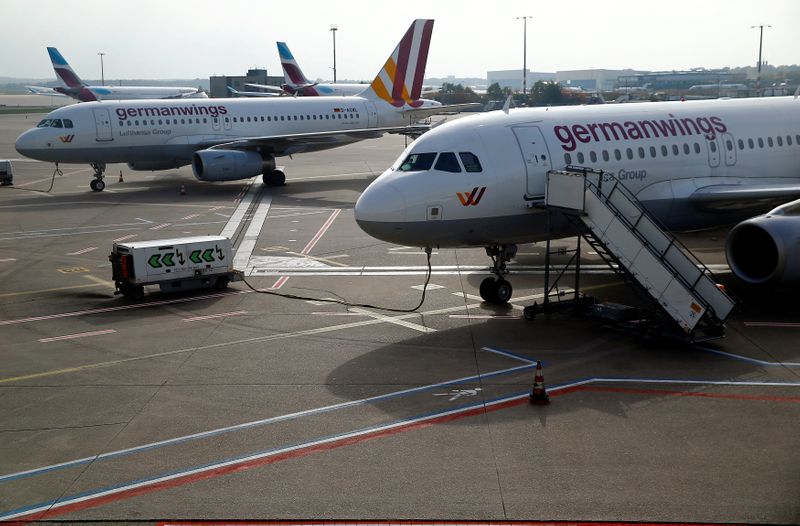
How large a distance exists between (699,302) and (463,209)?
210 inches

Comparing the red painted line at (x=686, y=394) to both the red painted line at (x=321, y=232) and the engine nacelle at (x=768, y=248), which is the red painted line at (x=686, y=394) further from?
the red painted line at (x=321, y=232)

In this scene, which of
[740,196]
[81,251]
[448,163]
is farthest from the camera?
[81,251]

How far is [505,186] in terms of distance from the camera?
20.0m

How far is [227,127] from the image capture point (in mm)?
46812

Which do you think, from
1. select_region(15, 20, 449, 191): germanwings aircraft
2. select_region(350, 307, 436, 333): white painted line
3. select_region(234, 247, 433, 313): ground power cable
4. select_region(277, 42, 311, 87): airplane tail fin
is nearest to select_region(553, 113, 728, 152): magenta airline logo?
select_region(234, 247, 433, 313): ground power cable

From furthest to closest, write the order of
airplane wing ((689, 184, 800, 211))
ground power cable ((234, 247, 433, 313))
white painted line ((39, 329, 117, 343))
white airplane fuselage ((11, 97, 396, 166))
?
white airplane fuselage ((11, 97, 396, 166)) < airplane wing ((689, 184, 800, 211)) < ground power cable ((234, 247, 433, 313)) < white painted line ((39, 329, 117, 343))

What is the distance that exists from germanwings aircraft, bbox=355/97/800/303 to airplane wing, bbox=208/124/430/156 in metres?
20.5

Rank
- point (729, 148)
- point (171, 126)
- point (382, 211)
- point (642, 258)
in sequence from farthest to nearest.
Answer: point (171, 126)
point (729, 148)
point (382, 211)
point (642, 258)

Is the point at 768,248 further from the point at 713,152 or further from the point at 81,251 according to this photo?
the point at 81,251

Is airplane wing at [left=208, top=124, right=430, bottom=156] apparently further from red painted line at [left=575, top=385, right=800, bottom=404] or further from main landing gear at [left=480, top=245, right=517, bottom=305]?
red painted line at [left=575, top=385, right=800, bottom=404]

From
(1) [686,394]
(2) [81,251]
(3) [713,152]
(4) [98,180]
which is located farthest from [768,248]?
(4) [98,180]

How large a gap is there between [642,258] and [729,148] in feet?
24.0

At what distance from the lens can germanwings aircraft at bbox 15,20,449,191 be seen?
42594 millimetres

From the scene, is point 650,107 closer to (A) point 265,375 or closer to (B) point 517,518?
(A) point 265,375
